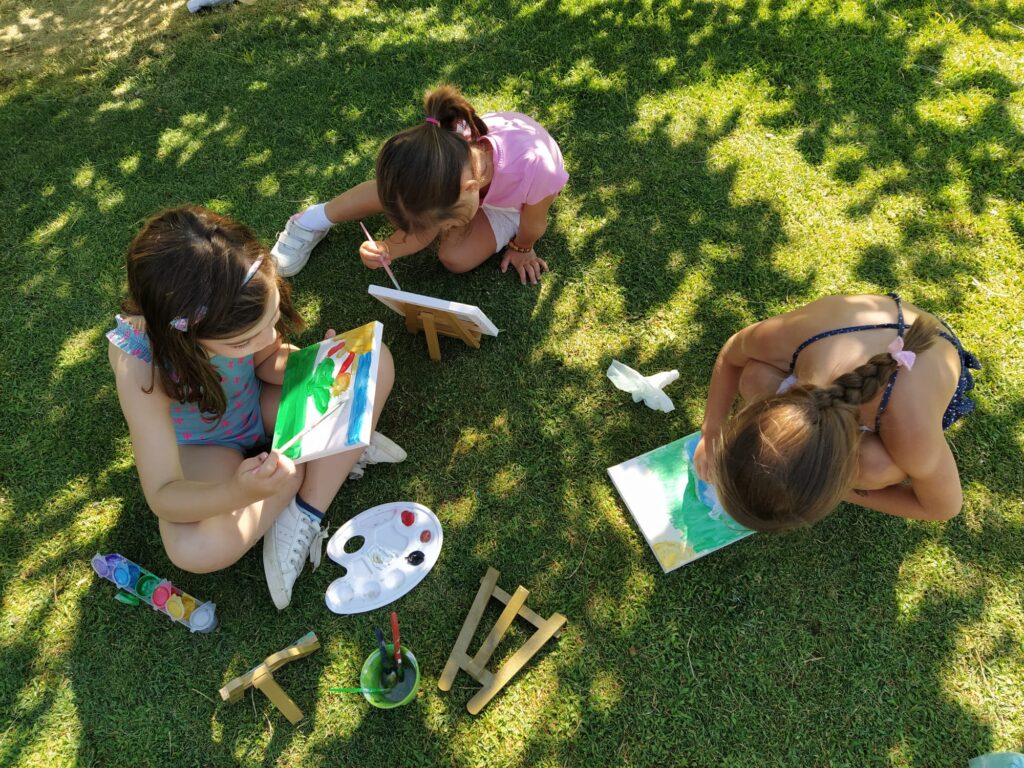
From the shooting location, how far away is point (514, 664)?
2502 millimetres

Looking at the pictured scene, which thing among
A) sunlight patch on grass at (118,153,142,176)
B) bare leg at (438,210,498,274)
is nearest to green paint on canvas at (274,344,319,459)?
bare leg at (438,210,498,274)

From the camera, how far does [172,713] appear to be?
251cm

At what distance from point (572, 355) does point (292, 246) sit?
5.37 feet

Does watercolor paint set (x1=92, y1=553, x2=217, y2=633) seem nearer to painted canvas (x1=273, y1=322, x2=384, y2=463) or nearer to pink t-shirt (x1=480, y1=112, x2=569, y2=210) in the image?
painted canvas (x1=273, y1=322, x2=384, y2=463)

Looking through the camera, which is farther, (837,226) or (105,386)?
(837,226)

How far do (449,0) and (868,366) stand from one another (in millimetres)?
4111

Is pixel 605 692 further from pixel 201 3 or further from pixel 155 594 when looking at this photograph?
pixel 201 3

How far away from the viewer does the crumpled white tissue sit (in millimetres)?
2965

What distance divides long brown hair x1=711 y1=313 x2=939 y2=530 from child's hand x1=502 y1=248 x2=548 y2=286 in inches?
68.3

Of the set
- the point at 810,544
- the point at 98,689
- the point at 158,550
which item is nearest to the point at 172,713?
the point at 98,689

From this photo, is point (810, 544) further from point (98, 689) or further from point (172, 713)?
point (98, 689)

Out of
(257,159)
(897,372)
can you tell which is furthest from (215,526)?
(897,372)

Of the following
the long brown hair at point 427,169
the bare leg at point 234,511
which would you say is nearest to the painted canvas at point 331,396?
the bare leg at point 234,511

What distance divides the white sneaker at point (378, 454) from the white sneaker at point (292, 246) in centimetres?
119
